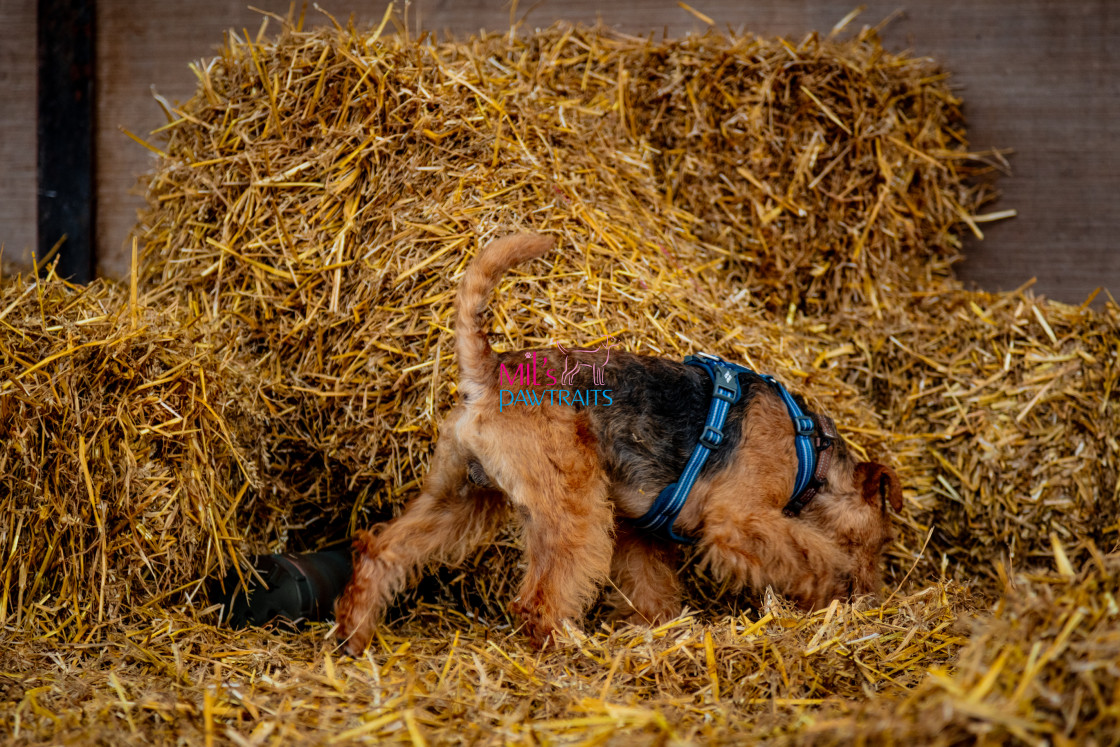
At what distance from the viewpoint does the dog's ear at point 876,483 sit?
3411 millimetres

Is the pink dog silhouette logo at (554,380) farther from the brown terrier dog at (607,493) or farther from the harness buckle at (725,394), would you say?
the harness buckle at (725,394)

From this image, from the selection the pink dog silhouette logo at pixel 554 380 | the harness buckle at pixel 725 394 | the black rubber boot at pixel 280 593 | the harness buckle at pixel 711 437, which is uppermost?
the pink dog silhouette logo at pixel 554 380

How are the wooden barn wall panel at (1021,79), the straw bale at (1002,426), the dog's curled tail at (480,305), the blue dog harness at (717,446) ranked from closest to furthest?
1. the dog's curled tail at (480,305)
2. the blue dog harness at (717,446)
3. the straw bale at (1002,426)
4. the wooden barn wall panel at (1021,79)

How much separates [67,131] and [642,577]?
499 centimetres

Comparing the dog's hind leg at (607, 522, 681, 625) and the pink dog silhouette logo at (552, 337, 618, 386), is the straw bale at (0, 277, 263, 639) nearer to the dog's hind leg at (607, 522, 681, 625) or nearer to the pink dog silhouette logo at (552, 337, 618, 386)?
the pink dog silhouette logo at (552, 337, 618, 386)

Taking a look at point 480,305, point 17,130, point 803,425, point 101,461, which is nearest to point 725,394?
point 803,425

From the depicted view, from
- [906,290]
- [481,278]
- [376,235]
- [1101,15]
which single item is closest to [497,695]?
[481,278]

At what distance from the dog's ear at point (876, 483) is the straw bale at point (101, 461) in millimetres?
2656

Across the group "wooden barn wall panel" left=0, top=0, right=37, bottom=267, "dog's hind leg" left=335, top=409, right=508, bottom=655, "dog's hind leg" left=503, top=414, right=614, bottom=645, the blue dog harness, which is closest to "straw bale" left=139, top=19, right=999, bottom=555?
"dog's hind leg" left=335, top=409, right=508, bottom=655

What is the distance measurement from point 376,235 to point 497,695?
92.5 inches

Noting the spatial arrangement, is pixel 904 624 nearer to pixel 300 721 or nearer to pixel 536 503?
pixel 536 503

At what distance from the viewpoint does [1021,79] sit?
5242mm

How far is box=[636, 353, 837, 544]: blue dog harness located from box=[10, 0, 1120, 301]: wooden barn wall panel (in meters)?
2.76

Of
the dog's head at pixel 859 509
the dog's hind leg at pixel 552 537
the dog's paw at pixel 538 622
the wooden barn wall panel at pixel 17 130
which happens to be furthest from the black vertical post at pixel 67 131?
the dog's head at pixel 859 509
